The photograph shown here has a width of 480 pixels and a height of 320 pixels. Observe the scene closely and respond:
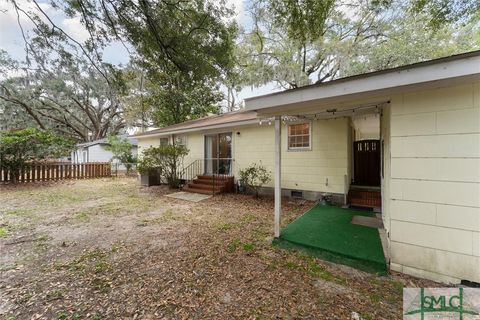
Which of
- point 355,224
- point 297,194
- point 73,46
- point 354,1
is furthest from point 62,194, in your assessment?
point 354,1

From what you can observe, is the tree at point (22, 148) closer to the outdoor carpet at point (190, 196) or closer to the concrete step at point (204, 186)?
the outdoor carpet at point (190, 196)

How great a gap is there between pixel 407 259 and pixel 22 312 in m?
4.50

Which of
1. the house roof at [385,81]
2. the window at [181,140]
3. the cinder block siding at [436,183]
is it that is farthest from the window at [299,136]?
the window at [181,140]

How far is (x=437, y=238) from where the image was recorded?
267cm

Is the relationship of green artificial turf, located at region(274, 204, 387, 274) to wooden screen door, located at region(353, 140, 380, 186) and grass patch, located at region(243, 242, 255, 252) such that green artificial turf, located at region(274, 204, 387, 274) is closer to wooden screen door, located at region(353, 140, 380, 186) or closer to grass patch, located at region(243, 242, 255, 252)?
grass patch, located at region(243, 242, 255, 252)

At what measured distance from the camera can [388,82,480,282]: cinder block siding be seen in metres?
2.48

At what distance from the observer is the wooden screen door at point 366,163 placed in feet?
22.1

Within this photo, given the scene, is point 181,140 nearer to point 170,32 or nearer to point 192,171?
point 192,171

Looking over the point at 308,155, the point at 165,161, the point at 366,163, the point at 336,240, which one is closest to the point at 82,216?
the point at 165,161

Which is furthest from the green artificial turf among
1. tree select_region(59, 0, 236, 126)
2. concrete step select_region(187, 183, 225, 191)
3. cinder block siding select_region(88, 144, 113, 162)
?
cinder block siding select_region(88, 144, 113, 162)

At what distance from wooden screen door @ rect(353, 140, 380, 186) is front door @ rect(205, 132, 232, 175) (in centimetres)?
473

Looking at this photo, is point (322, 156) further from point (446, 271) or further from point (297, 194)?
point (446, 271)

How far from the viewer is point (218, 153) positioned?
9.69 meters

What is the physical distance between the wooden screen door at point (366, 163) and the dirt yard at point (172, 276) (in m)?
3.24
